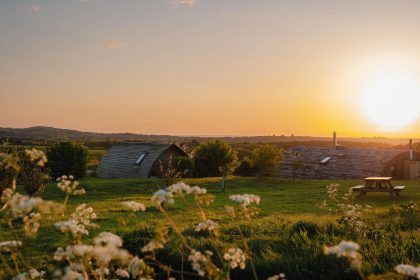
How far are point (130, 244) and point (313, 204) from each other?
14.2 metres

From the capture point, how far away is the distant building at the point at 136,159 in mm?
39938

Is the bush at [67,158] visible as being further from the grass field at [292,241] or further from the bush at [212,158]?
the grass field at [292,241]

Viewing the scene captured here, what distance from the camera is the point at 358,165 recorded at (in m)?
43.6

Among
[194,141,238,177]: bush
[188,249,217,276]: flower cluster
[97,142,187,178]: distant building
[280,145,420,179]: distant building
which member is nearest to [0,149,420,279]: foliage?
[188,249,217,276]: flower cluster

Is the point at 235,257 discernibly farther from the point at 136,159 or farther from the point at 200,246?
the point at 136,159

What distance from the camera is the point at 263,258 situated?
9094 mm

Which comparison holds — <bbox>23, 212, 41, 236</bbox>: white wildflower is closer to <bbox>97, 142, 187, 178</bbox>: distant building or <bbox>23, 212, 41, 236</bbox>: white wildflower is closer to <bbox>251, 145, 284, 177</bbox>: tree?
<bbox>251, 145, 284, 177</bbox>: tree

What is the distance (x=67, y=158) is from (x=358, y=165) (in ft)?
81.6

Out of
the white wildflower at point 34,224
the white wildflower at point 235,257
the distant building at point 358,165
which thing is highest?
the white wildflower at point 34,224

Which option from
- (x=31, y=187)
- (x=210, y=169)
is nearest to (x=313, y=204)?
(x=31, y=187)

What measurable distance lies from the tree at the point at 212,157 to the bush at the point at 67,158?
9.16 metres

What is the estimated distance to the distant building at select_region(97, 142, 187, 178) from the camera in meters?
39.9

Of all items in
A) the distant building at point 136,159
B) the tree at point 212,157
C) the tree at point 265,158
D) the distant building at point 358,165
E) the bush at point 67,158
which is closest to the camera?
the bush at point 67,158

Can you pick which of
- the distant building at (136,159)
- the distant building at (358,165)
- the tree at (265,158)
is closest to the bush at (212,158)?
the tree at (265,158)
